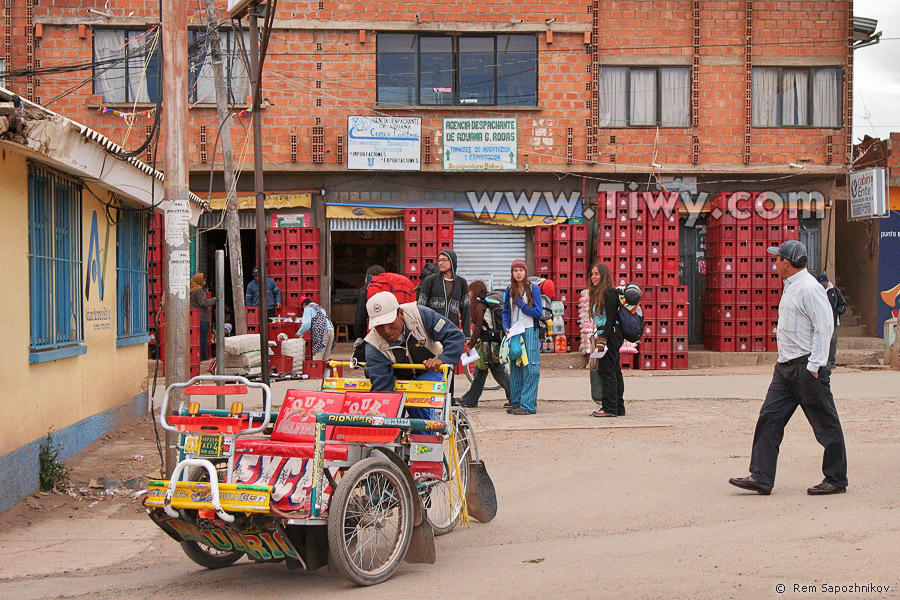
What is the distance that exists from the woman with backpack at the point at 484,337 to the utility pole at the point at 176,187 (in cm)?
502

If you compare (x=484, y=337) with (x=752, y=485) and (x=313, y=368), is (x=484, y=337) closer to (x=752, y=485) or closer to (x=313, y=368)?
(x=313, y=368)

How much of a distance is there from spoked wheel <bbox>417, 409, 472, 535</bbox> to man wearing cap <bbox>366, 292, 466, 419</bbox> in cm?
44

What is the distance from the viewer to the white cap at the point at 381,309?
5938mm

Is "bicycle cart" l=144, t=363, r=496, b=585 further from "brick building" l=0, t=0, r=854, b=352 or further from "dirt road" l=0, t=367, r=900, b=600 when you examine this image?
"brick building" l=0, t=0, r=854, b=352

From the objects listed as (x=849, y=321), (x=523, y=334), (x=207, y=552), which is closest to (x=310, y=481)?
(x=207, y=552)

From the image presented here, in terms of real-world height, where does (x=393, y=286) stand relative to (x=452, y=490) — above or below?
above

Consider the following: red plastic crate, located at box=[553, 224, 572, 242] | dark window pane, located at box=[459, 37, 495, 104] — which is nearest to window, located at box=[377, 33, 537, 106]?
dark window pane, located at box=[459, 37, 495, 104]

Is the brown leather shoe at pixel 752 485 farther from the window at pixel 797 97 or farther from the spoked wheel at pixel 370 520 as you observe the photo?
the window at pixel 797 97

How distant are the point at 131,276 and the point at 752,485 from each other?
8070mm

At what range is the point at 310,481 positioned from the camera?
5.26 metres

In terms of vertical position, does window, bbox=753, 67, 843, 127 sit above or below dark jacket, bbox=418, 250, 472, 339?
above

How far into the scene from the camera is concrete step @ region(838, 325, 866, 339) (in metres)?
22.4

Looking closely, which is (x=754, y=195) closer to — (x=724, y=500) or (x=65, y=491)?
(x=724, y=500)

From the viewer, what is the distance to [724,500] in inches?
285
